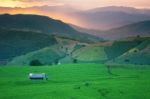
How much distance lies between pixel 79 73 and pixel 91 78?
43.3 feet

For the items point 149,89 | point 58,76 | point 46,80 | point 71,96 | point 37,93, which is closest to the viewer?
point 71,96

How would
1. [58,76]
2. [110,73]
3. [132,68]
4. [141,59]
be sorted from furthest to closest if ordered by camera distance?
[141,59] → [132,68] → [110,73] → [58,76]

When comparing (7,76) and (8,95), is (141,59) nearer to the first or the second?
(7,76)

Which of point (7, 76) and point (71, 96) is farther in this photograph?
point (7, 76)

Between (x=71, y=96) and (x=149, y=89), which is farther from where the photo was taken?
(x=149, y=89)

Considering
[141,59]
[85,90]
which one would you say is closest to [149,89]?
[85,90]

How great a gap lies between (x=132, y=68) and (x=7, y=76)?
48.7m

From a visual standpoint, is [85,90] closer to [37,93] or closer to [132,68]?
[37,93]

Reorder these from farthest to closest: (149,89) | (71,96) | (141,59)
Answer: (141,59) < (149,89) < (71,96)

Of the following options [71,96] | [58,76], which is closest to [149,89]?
[71,96]

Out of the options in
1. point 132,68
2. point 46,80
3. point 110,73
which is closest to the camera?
point 46,80

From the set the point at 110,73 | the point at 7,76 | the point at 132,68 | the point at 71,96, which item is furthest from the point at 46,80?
the point at 132,68

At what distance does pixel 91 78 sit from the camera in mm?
110312

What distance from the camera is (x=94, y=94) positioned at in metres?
72.4
